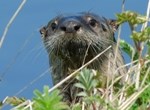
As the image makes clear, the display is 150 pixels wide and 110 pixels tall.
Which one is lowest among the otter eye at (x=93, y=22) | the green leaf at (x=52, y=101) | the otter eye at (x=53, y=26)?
the green leaf at (x=52, y=101)

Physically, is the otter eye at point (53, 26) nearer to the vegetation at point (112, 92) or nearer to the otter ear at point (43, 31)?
the otter ear at point (43, 31)

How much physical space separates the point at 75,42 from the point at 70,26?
13cm

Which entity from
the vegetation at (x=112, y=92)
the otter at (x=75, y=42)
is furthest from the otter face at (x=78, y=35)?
the vegetation at (x=112, y=92)

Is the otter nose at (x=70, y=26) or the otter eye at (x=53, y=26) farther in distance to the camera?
the otter eye at (x=53, y=26)

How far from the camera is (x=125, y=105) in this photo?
195 centimetres

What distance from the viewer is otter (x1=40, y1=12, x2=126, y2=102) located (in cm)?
411

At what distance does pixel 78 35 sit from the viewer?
162 inches

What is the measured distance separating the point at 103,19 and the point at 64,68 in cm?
76

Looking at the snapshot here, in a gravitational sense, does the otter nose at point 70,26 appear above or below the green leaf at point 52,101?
above

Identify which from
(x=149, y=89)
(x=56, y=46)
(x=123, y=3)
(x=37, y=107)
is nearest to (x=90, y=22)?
(x=56, y=46)

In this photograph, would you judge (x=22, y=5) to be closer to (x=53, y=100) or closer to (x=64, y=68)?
(x=53, y=100)

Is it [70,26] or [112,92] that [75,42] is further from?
[112,92]

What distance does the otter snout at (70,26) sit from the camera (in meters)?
4.02

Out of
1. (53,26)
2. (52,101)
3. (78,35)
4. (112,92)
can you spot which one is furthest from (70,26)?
(52,101)
